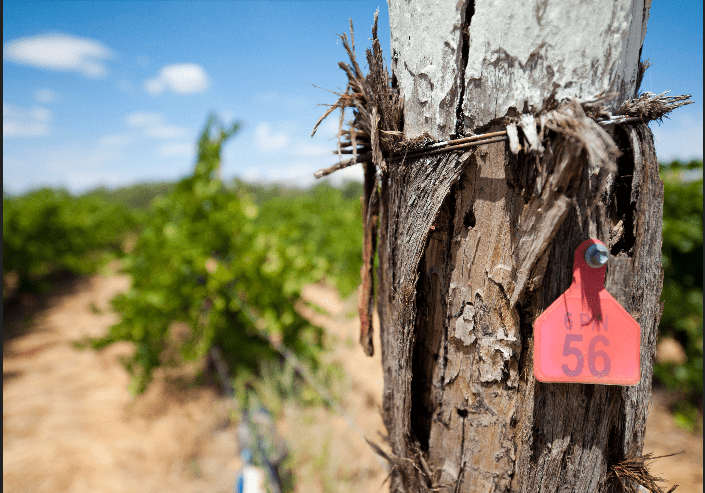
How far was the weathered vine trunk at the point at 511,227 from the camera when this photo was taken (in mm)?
683

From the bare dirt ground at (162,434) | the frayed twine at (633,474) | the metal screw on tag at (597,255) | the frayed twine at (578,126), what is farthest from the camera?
the bare dirt ground at (162,434)

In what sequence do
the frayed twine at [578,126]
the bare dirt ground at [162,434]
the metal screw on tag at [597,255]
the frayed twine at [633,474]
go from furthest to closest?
the bare dirt ground at [162,434]
the frayed twine at [633,474]
the metal screw on tag at [597,255]
the frayed twine at [578,126]

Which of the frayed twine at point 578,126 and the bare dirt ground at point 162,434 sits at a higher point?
the frayed twine at point 578,126

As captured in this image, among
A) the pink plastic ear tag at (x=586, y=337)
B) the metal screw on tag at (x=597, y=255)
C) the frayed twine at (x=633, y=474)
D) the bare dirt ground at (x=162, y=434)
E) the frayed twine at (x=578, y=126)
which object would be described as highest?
the frayed twine at (x=578, y=126)

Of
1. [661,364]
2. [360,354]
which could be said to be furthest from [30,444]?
[661,364]

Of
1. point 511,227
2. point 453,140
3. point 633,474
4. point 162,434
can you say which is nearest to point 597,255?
point 511,227

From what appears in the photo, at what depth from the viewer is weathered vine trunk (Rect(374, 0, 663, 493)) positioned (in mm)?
683

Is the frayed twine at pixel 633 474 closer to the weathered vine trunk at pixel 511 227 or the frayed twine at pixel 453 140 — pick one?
the weathered vine trunk at pixel 511 227

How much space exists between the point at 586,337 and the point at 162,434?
4.11 meters

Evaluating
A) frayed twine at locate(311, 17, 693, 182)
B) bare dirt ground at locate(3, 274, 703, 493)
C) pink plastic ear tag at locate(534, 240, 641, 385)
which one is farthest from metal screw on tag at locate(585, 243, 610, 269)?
bare dirt ground at locate(3, 274, 703, 493)

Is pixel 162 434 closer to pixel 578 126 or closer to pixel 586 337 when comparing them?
pixel 586 337

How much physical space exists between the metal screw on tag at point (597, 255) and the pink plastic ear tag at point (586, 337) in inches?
0.6

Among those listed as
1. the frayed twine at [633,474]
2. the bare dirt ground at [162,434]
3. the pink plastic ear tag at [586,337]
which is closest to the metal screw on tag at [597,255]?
the pink plastic ear tag at [586,337]

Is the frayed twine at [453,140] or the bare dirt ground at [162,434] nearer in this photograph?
the frayed twine at [453,140]
